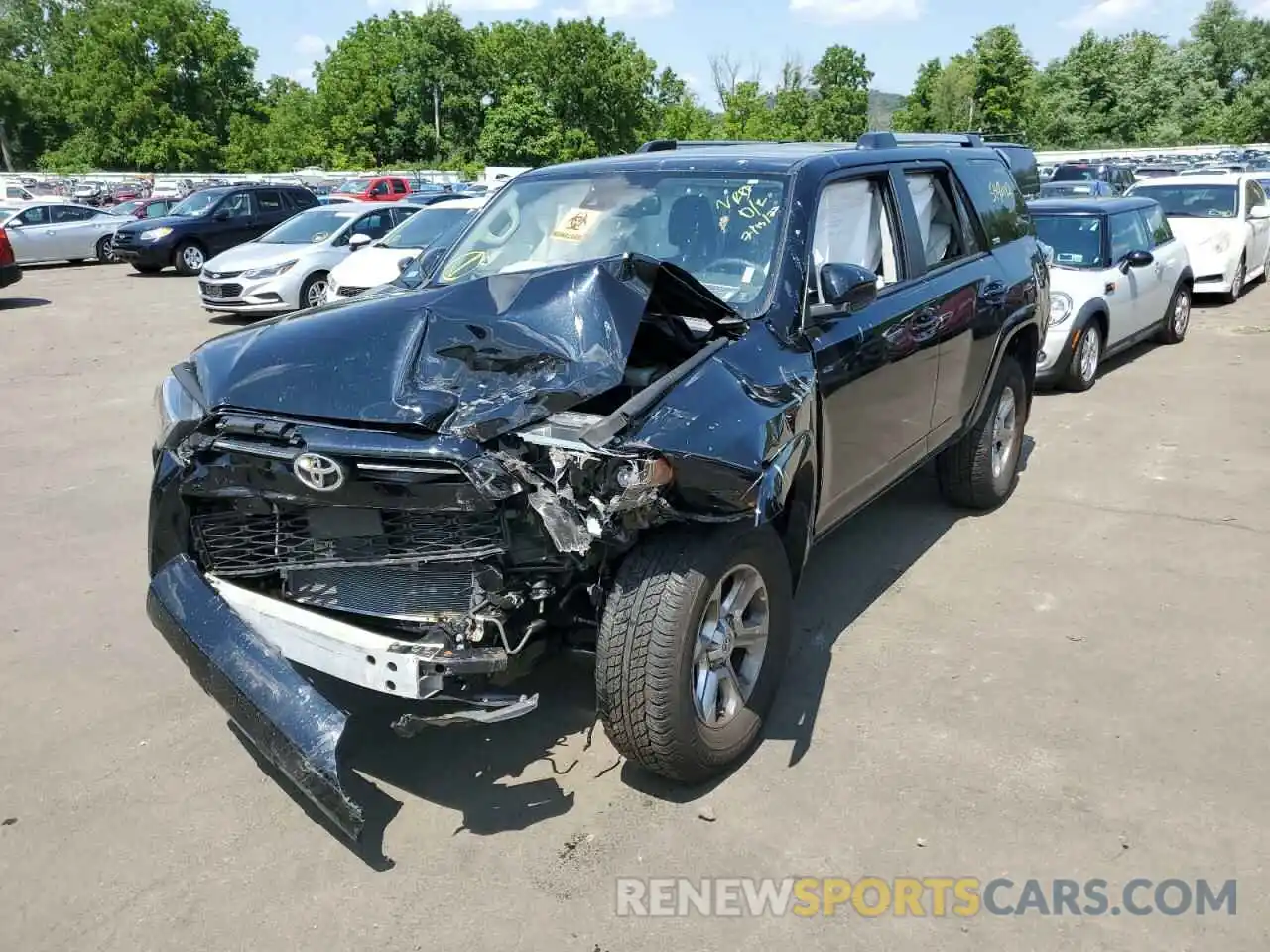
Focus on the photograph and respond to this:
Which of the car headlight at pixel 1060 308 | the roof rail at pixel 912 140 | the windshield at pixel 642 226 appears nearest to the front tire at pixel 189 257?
the car headlight at pixel 1060 308

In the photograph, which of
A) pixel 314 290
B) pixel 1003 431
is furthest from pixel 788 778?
pixel 314 290

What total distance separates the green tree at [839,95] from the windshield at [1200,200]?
69227 millimetres

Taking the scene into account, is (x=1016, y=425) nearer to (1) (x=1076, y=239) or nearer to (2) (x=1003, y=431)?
(2) (x=1003, y=431)

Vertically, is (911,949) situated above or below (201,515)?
below

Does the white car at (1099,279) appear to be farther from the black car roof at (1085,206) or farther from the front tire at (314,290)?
the front tire at (314,290)

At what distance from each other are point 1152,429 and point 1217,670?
4.27 m

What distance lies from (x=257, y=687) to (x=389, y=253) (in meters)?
9.92

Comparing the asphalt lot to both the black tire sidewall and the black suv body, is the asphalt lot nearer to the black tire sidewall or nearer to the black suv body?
the black tire sidewall

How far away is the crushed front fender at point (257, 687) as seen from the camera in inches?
112

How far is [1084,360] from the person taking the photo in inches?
362

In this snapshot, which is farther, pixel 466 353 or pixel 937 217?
pixel 937 217

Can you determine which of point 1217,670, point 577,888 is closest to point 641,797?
point 577,888

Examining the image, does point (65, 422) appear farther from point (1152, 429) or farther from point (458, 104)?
point (458, 104)

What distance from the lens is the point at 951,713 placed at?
12.9ft
